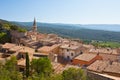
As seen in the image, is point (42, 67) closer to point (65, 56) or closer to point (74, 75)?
point (74, 75)

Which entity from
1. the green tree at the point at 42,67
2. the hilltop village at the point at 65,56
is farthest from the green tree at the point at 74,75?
the green tree at the point at 42,67

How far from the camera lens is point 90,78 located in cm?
2820

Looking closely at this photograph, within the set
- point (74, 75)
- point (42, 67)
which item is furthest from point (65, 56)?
point (74, 75)

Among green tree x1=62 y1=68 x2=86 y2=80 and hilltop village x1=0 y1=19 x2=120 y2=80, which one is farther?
hilltop village x1=0 y1=19 x2=120 y2=80

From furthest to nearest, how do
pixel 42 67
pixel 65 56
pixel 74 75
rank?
1. pixel 65 56
2. pixel 42 67
3. pixel 74 75

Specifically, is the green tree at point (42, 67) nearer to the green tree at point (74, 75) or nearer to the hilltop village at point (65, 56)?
the hilltop village at point (65, 56)

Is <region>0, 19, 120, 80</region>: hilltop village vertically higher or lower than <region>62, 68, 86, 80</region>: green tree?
lower

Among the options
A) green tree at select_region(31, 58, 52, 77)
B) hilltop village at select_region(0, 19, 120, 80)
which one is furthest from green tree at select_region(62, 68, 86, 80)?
green tree at select_region(31, 58, 52, 77)

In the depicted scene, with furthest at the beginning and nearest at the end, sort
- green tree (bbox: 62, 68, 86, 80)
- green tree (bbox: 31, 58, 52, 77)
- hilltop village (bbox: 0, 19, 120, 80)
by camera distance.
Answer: hilltop village (bbox: 0, 19, 120, 80)
green tree (bbox: 31, 58, 52, 77)
green tree (bbox: 62, 68, 86, 80)

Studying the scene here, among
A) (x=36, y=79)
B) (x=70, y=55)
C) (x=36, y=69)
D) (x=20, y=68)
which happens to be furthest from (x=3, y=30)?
(x=36, y=79)

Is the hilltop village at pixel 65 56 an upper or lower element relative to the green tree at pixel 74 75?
lower

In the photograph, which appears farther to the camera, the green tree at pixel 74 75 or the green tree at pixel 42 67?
the green tree at pixel 42 67

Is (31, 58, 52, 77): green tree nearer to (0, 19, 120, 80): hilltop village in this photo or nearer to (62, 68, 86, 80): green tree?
(0, 19, 120, 80): hilltop village

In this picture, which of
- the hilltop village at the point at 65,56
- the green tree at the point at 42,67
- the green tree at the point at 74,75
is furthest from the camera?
the hilltop village at the point at 65,56
